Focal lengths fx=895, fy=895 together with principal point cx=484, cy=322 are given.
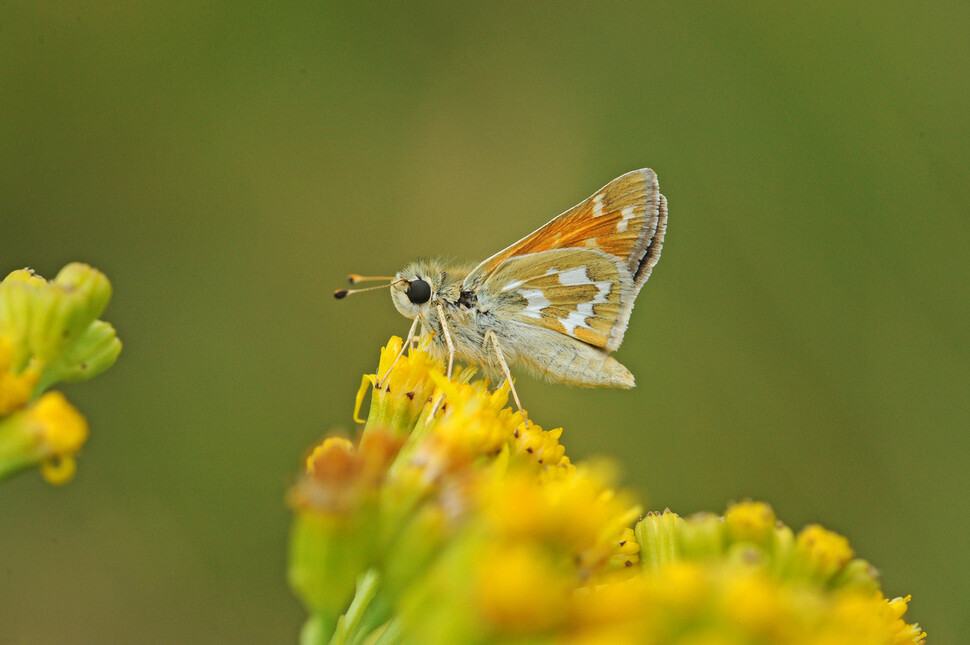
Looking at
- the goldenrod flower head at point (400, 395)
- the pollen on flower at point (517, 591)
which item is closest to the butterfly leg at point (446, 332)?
the goldenrod flower head at point (400, 395)

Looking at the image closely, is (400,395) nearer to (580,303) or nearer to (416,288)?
(416,288)

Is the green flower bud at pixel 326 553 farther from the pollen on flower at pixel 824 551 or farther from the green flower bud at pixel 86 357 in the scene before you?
the pollen on flower at pixel 824 551

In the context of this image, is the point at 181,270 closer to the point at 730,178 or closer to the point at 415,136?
the point at 415,136

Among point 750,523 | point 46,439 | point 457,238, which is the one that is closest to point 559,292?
point 750,523

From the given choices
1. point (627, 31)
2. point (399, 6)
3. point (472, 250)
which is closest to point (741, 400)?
point (472, 250)

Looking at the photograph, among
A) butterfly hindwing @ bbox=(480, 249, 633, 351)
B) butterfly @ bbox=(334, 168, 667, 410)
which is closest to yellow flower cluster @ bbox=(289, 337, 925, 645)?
butterfly @ bbox=(334, 168, 667, 410)

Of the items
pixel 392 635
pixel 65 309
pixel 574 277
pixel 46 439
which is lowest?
pixel 392 635
